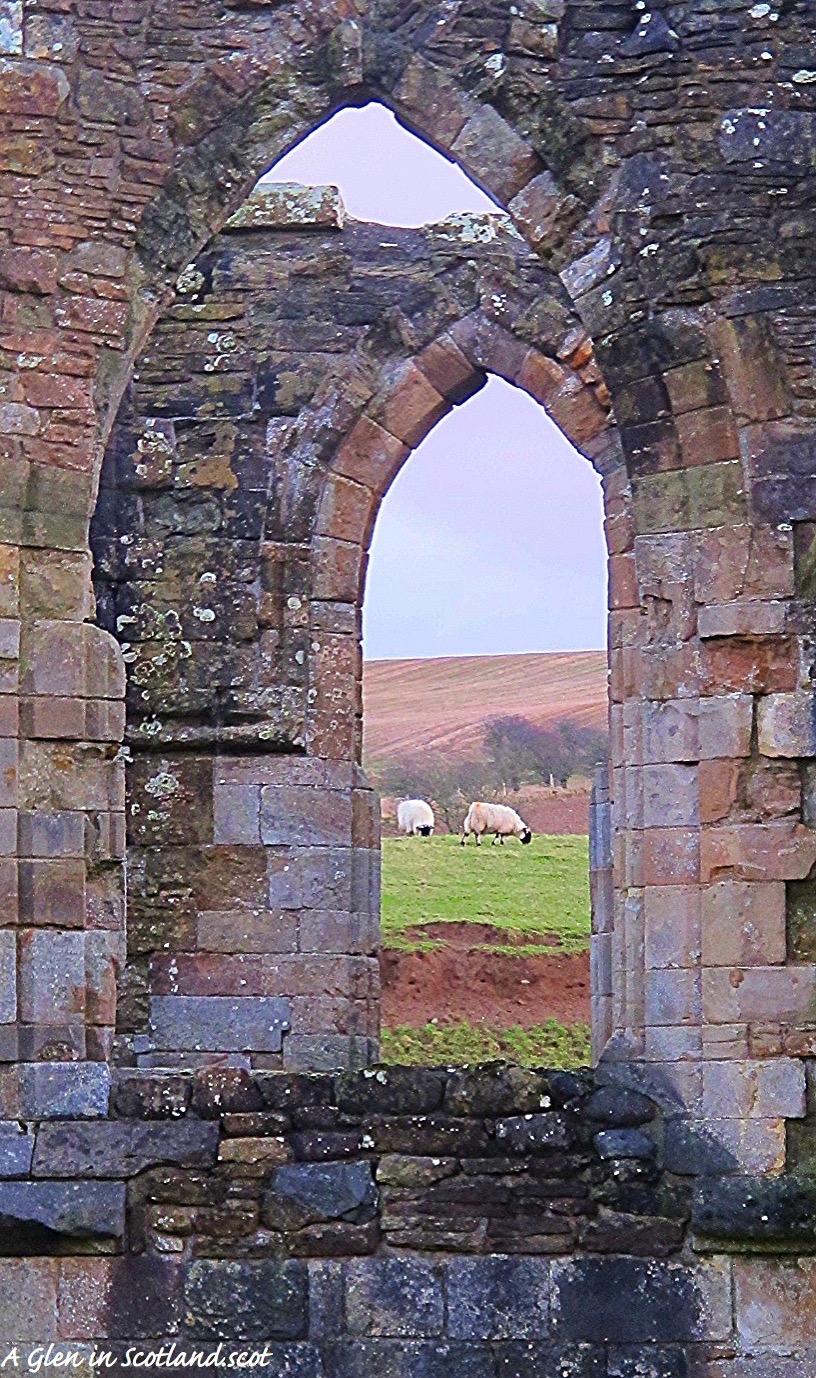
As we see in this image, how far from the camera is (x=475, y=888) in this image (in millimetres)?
19156

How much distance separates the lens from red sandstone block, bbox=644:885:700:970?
786cm

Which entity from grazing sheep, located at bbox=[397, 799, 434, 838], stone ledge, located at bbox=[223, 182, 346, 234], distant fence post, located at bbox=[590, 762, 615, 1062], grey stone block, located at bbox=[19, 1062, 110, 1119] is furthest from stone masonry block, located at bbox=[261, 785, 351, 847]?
grazing sheep, located at bbox=[397, 799, 434, 838]

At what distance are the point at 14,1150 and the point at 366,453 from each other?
18.7 feet

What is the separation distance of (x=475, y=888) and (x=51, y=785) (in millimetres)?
11412

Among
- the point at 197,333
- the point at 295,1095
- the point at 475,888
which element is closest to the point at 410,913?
the point at 475,888

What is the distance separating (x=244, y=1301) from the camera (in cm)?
768

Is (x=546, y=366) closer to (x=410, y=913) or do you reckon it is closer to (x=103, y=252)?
(x=103, y=252)

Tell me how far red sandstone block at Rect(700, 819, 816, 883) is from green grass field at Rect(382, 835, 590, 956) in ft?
31.0

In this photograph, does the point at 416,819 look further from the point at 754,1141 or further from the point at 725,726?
the point at 754,1141

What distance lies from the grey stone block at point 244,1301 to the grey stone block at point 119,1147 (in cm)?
38

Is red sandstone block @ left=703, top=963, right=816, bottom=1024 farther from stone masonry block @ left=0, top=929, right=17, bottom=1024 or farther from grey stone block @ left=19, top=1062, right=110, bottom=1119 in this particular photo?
stone masonry block @ left=0, top=929, right=17, bottom=1024

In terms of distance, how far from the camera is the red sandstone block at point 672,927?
786 cm

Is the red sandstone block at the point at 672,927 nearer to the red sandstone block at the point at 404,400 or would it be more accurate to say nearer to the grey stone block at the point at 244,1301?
the grey stone block at the point at 244,1301

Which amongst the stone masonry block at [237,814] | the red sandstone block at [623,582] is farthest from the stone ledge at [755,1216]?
the stone masonry block at [237,814]
